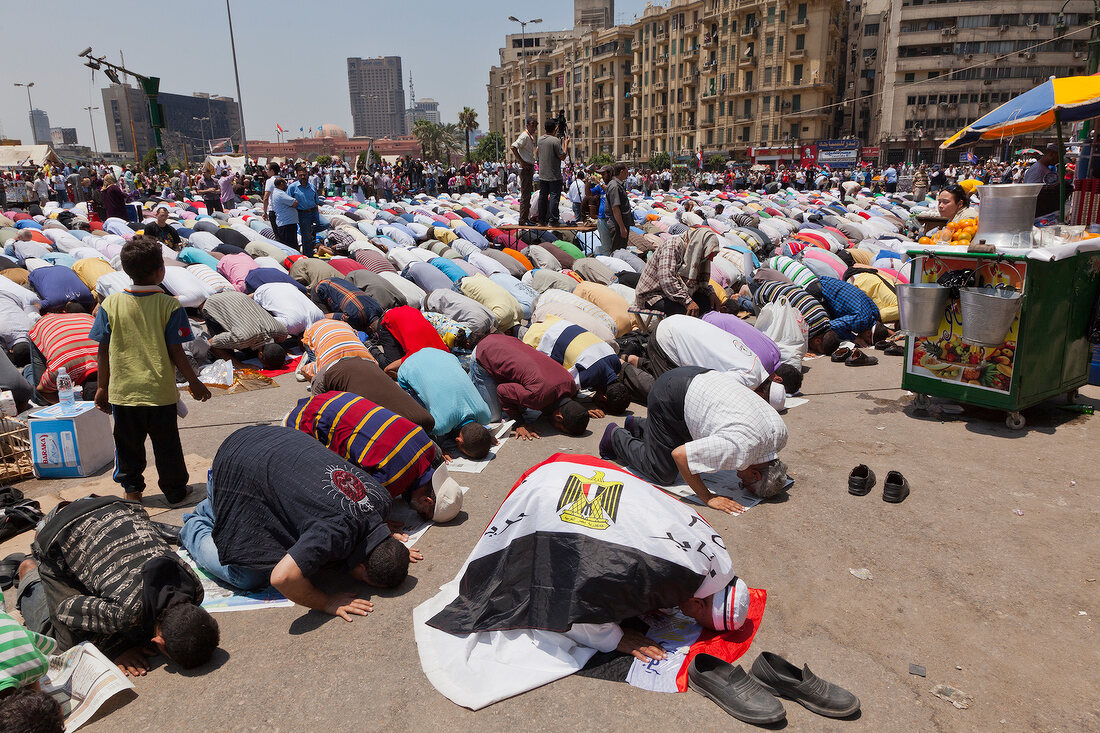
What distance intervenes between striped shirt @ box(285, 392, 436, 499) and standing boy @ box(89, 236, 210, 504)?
36.2 inches

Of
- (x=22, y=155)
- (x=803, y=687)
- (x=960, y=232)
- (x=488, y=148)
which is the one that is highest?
A: (x=488, y=148)

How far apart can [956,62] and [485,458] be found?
68328 millimetres

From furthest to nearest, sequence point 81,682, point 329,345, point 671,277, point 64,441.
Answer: point 671,277 < point 329,345 < point 64,441 < point 81,682

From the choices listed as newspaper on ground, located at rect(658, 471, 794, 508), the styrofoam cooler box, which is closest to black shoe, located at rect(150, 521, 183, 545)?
the styrofoam cooler box

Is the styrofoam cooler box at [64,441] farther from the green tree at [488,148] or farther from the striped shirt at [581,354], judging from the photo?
the green tree at [488,148]

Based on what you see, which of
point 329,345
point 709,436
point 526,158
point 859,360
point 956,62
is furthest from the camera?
point 956,62

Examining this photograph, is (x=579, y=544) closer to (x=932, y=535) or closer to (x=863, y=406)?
(x=932, y=535)

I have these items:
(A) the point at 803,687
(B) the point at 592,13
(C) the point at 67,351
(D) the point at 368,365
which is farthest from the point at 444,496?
(B) the point at 592,13

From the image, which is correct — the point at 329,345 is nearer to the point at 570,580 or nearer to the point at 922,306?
the point at 570,580

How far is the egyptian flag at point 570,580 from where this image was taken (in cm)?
278

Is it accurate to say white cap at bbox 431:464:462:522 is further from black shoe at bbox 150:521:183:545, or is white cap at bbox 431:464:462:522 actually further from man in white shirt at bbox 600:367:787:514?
black shoe at bbox 150:521:183:545

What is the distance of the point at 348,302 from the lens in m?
8.03

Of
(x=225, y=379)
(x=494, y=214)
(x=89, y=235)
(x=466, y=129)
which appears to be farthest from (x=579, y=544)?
(x=466, y=129)

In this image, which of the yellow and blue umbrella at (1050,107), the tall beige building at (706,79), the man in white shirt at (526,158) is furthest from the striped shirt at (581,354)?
the tall beige building at (706,79)
